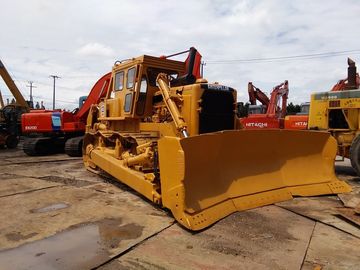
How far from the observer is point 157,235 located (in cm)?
475

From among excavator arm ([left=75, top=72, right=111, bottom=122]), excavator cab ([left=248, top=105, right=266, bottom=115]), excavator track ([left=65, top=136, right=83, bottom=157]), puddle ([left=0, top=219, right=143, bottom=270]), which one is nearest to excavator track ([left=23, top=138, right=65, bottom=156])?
excavator track ([left=65, top=136, right=83, bottom=157])

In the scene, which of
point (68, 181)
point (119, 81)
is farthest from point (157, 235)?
point (119, 81)

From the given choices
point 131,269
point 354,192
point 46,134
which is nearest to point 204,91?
point 354,192

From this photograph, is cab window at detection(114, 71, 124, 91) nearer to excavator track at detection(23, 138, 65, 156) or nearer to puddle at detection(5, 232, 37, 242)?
puddle at detection(5, 232, 37, 242)

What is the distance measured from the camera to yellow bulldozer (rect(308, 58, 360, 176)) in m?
9.37

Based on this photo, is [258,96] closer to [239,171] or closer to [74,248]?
[239,171]

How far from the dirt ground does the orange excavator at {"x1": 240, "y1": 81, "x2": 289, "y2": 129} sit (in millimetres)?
10345

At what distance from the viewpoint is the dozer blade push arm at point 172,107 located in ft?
21.3

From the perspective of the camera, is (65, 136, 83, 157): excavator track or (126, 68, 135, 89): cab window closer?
(126, 68, 135, 89): cab window

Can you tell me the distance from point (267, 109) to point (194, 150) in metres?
17.2

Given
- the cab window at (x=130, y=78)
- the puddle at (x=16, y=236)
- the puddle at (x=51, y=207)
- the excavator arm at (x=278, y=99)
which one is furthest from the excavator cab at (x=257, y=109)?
the puddle at (x=16, y=236)

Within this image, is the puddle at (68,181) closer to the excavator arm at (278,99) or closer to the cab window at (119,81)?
the cab window at (119,81)

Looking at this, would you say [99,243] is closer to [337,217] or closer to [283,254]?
[283,254]

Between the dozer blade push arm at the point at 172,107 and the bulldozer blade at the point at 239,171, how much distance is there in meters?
0.90
